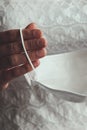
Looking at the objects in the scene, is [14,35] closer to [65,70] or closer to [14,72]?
[14,72]

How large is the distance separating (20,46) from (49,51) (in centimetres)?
23

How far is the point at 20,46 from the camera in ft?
1.50

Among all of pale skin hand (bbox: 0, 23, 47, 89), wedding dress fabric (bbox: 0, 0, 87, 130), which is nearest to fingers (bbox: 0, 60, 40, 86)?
pale skin hand (bbox: 0, 23, 47, 89)

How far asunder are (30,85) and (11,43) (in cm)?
20

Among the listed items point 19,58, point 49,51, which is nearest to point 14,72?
point 19,58

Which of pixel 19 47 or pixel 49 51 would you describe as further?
pixel 49 51

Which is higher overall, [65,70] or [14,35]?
[14,35]

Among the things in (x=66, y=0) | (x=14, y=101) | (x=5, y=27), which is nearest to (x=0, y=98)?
(x=14, y=101)

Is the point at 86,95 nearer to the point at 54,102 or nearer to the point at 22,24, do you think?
the point at 54,102

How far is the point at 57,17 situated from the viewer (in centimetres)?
69

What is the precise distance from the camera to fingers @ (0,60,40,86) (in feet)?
1.58

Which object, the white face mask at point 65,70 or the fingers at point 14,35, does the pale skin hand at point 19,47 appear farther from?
the white face mask at point 65,70

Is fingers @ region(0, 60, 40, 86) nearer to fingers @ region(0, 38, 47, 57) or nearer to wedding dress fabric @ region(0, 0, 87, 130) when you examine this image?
fingers @ region(0, 38, 47, 57)

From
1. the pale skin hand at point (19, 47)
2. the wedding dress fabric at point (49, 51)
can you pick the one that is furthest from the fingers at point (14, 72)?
the wedding dress fabric at point (49, 51)
